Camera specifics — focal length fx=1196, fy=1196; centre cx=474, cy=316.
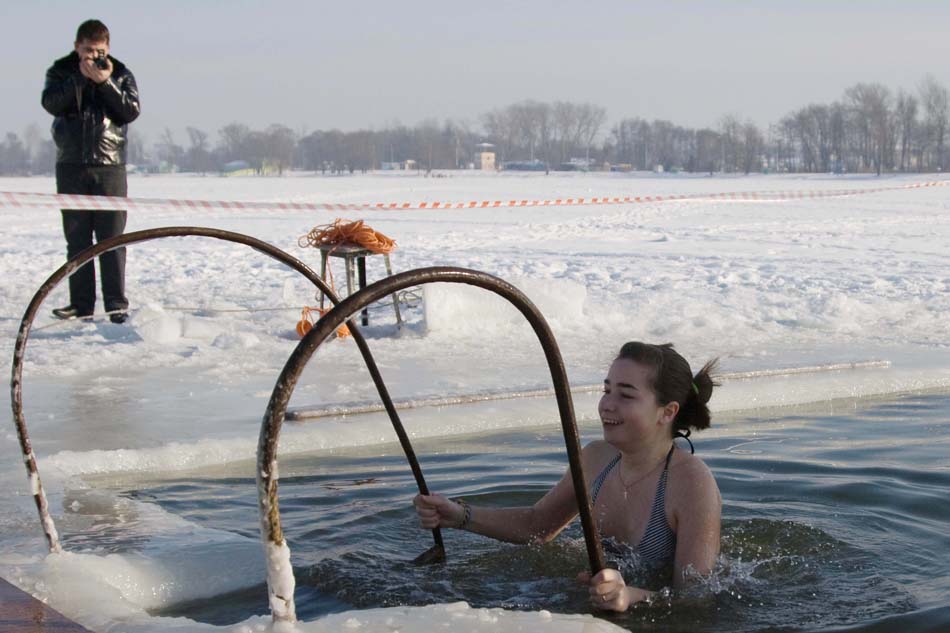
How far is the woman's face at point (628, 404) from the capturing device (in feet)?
11.4

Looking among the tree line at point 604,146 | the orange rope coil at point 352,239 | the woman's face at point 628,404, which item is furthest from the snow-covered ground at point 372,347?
the tree line at point 604,146

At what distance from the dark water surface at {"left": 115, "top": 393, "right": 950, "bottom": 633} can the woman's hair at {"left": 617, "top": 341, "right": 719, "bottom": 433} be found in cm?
49

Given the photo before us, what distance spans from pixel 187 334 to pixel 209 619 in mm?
5490

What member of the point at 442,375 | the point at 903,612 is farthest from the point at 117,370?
the point at 903,612

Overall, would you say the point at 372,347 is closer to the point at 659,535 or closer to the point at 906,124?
the point at 659,535

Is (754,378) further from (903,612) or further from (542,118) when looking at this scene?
(542,118)

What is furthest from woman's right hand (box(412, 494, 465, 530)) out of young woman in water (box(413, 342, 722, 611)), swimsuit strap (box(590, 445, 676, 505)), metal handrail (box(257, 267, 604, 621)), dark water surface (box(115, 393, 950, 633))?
metal handrail (box(257, 267, 604, 621))

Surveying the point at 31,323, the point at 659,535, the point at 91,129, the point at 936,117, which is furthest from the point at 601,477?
the point at 936,117

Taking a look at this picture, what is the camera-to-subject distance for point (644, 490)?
369 cm

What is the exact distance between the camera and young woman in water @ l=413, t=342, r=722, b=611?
11.4ft

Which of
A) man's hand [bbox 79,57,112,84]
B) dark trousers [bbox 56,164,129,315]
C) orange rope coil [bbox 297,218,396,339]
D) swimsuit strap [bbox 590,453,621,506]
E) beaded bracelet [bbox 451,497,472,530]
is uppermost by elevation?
man's hand [bbox 79,57,112,84]

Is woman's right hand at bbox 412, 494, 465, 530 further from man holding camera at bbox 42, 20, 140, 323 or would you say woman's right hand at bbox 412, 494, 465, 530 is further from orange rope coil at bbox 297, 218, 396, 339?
man holding camera at bbox 42, 20, 140, 323

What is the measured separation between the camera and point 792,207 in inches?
1180

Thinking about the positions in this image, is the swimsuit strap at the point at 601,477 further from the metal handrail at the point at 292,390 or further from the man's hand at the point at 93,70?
the man's hand at the point at 93,70
